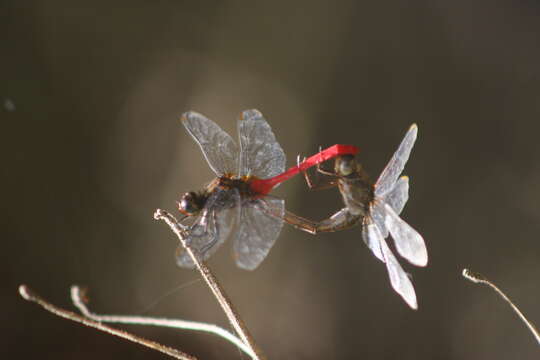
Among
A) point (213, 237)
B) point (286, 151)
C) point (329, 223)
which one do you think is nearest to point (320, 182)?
point (329, 223)

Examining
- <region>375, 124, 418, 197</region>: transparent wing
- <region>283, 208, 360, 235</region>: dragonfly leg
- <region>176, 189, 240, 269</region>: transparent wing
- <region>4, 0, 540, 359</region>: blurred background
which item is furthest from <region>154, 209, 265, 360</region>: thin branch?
<region>4, 0, 540, 359</region>: blurred background

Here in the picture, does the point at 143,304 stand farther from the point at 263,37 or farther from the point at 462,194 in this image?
the point at 462,194

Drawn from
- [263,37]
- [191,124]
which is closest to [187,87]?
[263,37]

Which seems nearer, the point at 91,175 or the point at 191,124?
the point at 191,124

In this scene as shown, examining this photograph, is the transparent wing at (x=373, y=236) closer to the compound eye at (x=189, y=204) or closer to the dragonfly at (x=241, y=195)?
the dragonfly at (x=241, y=195)

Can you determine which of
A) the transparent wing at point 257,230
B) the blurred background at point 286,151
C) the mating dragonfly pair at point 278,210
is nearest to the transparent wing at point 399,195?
the mating dragonfly pair at point 278,210
